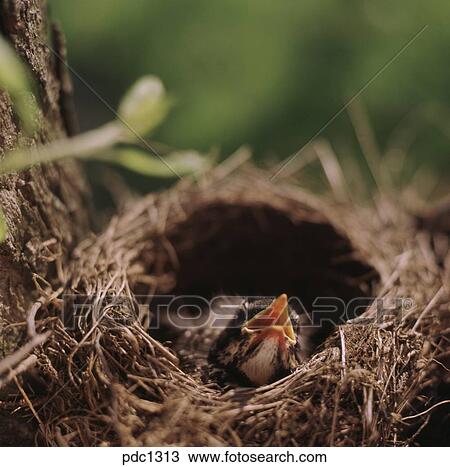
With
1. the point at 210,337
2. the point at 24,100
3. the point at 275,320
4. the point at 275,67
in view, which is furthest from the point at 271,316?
the point at 275,67

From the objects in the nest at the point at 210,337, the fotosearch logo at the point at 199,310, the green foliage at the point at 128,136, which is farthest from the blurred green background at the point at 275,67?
the green foliage at the point at 128,136

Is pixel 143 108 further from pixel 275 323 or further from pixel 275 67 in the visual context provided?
pixel 275 67

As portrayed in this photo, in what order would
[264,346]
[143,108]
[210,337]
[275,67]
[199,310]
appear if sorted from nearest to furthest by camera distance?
1. [143,108]
2. [264,346]
3. [210,337]
4. [199,310]
5. [275,67]

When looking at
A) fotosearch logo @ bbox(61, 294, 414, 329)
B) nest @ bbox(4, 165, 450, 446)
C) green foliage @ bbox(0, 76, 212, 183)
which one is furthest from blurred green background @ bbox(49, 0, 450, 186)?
green foliage @ bbox(0, 76, 212, 183)

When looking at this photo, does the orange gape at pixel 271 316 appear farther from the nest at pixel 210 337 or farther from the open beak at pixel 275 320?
the nest at pixel 210 337

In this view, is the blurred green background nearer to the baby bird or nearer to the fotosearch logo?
the fotosearch logo

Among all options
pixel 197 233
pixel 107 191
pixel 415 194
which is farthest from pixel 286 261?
pixel 107 191
